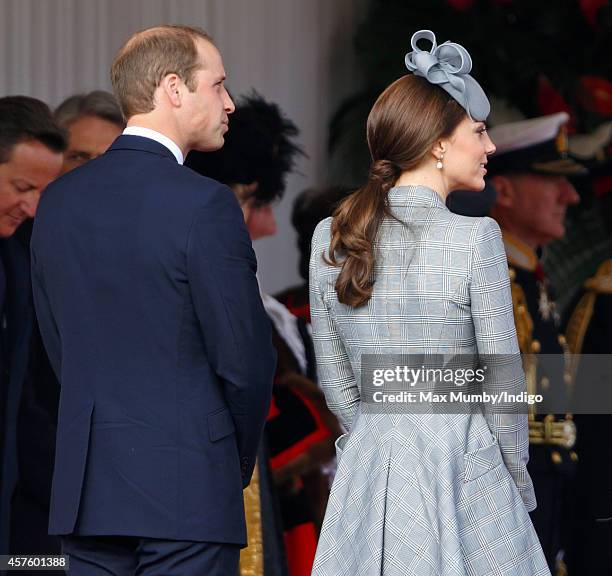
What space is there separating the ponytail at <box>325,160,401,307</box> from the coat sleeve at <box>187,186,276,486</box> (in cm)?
17

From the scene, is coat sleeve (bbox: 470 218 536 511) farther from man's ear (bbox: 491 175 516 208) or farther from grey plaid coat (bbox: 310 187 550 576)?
man's ear (bbox: 491 175 516 208)

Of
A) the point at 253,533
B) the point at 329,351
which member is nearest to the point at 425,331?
the point at 329,351

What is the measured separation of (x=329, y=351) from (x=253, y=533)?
3.34ft

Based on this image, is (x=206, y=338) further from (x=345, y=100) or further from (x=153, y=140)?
(x=345, y=100)

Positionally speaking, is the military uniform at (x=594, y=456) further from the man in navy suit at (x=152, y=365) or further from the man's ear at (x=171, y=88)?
the man's ear at (x=171, y=88)

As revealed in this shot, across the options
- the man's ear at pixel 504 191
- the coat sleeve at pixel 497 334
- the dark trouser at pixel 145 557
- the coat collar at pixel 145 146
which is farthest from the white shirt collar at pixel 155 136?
the man's ear at pixel 504 191

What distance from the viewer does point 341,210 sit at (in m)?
2.82

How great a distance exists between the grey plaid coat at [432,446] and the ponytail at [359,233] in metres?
0.02

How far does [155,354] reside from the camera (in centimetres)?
262

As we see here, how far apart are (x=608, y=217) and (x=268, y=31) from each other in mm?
1434

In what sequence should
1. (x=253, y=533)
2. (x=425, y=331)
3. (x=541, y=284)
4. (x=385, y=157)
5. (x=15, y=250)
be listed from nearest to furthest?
(x=425, y=331)
(x=385, y=157)
(x=15, y=250)
(x=253, y=533)
(x=541, y=284)

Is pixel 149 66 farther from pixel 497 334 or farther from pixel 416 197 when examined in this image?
pixel 497 334

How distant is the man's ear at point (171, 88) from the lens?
2760 mm

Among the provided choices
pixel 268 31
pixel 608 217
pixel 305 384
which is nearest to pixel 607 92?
pixel 608 217
